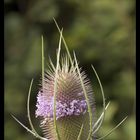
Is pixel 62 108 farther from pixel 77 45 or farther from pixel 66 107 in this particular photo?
pixel 77 45

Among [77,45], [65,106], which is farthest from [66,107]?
[77,45]

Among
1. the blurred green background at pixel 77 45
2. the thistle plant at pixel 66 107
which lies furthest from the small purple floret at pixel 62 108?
the blurred green background at pixel 77 45

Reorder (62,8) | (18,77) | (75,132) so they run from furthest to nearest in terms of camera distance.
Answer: (62,8) → (18,77) → (75,132)

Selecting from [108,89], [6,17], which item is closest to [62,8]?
[6,17]

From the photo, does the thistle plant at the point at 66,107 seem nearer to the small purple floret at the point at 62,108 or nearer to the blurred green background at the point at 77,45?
the small purple floret at the point at 62,108

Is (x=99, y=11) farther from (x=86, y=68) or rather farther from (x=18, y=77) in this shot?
(x=18, y=77)

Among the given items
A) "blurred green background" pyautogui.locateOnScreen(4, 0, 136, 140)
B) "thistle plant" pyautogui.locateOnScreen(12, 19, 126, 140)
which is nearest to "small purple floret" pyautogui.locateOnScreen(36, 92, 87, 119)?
"thistle plant" pyautogui.locateOnScreen(12, 19, 126, 140)
